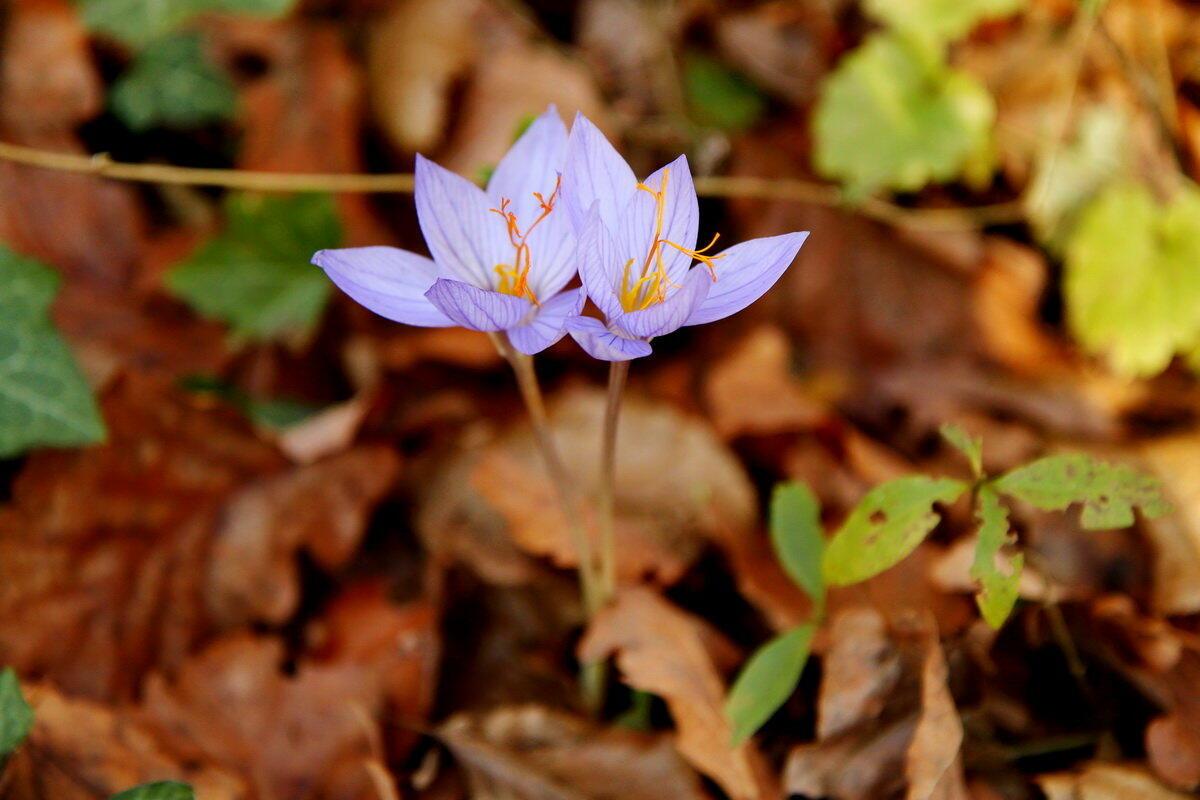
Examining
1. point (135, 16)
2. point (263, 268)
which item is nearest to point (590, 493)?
point (263, 268)

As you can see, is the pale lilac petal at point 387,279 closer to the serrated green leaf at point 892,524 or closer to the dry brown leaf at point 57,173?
the serrated green leaf at point 892,524

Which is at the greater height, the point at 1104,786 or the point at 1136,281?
the point at 1136,281

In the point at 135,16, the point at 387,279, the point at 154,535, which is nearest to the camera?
the point at 387,279

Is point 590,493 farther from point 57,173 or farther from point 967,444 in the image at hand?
point 57,173

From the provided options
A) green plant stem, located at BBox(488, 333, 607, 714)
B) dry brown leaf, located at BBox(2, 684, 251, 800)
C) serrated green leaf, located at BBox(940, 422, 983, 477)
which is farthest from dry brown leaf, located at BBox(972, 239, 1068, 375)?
dry brown leaf, located at BBox(2, 684, 251, 800)

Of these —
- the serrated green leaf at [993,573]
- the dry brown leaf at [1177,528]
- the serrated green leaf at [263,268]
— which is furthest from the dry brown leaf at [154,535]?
the dry brown leaf at [1177,528]

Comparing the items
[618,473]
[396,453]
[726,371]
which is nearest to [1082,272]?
[726,371]
